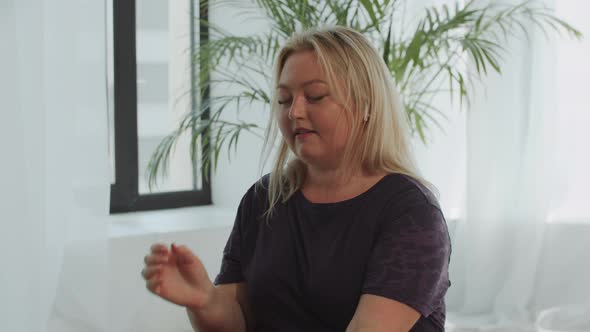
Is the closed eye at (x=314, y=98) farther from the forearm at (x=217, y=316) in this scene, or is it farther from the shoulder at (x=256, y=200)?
the forearm at (x=217, y=316)

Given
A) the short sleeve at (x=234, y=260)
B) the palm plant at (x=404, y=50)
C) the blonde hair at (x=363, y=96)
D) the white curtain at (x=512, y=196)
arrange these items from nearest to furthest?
the blonde hair at (x=363, y=96)
the short sleeve at (x=234, y=260)
the palm plant at (x=404, y=50)
the white curtain at (x=512, y=196)

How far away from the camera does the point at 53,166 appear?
8.07ft

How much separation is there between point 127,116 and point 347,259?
1.99m

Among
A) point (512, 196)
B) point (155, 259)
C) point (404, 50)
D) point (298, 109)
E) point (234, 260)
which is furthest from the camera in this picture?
point (512, 196)

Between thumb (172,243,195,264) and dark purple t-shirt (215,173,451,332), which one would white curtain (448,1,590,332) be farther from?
thumb (172,243,195,264)

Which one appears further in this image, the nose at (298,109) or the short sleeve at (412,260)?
the nose at (298,109)

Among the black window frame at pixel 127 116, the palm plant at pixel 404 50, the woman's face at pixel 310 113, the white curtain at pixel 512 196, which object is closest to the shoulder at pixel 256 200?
the woman's face at pixel 310 113

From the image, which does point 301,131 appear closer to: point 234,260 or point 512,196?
point 234,260

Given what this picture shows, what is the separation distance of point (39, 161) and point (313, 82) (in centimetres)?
122

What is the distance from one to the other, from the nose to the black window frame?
1678 millimetres

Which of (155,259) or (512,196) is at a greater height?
(155,259)

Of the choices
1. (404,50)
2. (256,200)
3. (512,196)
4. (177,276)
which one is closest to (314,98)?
(256,200)

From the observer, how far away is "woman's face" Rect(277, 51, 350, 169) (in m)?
1.43

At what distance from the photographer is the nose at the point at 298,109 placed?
1.43m
